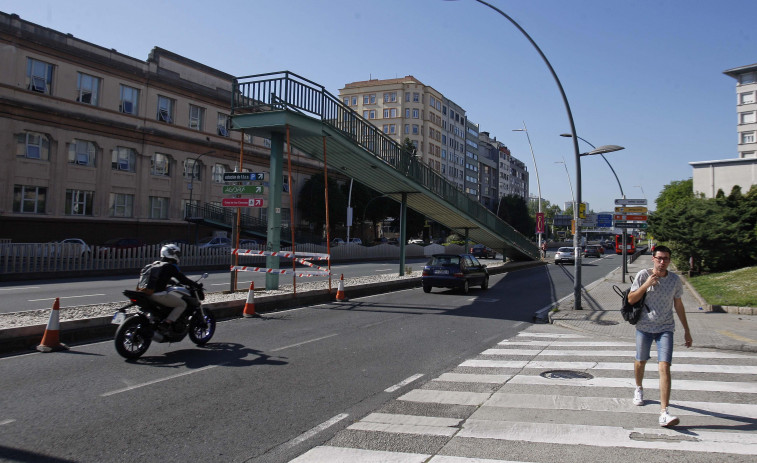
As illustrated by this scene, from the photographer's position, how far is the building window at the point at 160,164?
4328 cm

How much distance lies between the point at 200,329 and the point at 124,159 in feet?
121

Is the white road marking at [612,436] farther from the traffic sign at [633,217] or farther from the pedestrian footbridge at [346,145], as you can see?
the traffic sign at [633,217]

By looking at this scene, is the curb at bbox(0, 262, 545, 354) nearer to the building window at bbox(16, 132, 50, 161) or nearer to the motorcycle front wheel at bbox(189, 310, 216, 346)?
the motorcycle front wheel at bbox(189, 310, 216, 346)

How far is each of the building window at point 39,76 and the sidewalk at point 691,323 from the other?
35.4m

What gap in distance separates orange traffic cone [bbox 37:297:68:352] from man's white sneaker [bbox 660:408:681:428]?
323 inches

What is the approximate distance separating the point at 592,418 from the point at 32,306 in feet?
43.6

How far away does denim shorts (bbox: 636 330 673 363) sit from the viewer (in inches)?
207

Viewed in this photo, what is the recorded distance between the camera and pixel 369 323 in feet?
38.8

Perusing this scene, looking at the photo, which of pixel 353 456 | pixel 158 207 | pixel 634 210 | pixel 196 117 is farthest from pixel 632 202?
pixel 196 117

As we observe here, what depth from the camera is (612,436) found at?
16.1ft

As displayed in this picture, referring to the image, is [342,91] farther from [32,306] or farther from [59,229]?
[32,306]

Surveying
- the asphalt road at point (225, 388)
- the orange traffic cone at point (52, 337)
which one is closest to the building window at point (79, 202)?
the asphalt road at point (225, 388)

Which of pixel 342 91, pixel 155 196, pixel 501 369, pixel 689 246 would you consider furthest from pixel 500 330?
pixel 342 91

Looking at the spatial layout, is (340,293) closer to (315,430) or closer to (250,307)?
(250,307)
